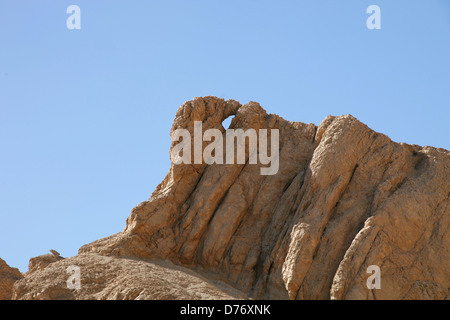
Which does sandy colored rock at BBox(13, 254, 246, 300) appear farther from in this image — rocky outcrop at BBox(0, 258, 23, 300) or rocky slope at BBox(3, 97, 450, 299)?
rocky outcrop at BBox(0, 258, 23, 300)

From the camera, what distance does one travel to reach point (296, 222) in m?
30.8

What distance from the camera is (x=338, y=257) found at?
2942 centimetres

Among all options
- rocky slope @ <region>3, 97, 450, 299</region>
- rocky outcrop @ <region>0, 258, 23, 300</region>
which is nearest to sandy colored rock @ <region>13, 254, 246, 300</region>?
rocky slope @ <region>3, 97, 450, 299</region>

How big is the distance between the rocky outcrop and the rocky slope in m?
6.67

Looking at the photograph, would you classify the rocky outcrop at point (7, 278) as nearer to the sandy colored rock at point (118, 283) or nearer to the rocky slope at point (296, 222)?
the rocky slope at point (296, 222)

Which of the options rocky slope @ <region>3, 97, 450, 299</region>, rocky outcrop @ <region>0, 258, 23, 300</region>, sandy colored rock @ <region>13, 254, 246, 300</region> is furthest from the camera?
rocky outcrop @ <region>0, 258, 23, 300</region>

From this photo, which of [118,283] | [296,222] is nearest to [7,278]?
[118,283]

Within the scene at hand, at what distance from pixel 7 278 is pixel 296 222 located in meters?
15.9

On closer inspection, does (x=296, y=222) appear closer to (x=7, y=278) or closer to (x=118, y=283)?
(x=118, y=283)

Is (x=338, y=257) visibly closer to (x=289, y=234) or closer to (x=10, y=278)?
(x=289, y=234)

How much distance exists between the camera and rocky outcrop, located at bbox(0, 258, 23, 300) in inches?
1460

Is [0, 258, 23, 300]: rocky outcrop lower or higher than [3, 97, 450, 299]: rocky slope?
lower

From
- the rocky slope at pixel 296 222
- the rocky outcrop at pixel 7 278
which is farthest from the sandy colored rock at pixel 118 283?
the rocky outcrop at pixel 7 278
